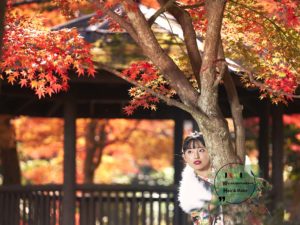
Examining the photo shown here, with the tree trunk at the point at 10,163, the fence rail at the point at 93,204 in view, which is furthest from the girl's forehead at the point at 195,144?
the tree trunk at the point at 10,163

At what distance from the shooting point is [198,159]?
9.02 m

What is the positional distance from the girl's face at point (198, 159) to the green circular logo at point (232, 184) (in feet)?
3.63

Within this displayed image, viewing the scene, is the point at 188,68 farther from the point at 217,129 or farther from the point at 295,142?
the point at 295,142

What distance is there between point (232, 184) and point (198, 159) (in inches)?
48.1

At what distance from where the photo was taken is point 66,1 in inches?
353

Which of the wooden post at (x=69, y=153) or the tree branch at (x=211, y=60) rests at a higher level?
the tree branch at (x=211, y=60)

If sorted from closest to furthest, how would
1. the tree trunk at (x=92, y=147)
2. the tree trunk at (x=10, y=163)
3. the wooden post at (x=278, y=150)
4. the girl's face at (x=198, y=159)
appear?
1. the girl's face at (x=198, y=159)
2. the wooden post at (x=278, y=150)
3. the tree trunk at (x=10, y=163)
4. the tree trunk at (x=92, y=147)

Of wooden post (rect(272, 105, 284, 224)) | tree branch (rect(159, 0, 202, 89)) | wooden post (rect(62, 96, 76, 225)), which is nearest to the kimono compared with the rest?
tree branch (rect(159, 0, 202, 89))

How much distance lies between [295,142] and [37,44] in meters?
14.4

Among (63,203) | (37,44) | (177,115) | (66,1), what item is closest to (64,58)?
(37,44)

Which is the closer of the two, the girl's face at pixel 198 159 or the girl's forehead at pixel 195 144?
the girl's face at pixel 198 159

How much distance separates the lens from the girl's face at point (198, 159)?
9.02 m

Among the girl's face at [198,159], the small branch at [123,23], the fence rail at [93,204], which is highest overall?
the small branch at [123,23]

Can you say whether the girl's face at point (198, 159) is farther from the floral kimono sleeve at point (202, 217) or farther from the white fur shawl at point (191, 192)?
the floral kimono sleeve at point (202, 217)
